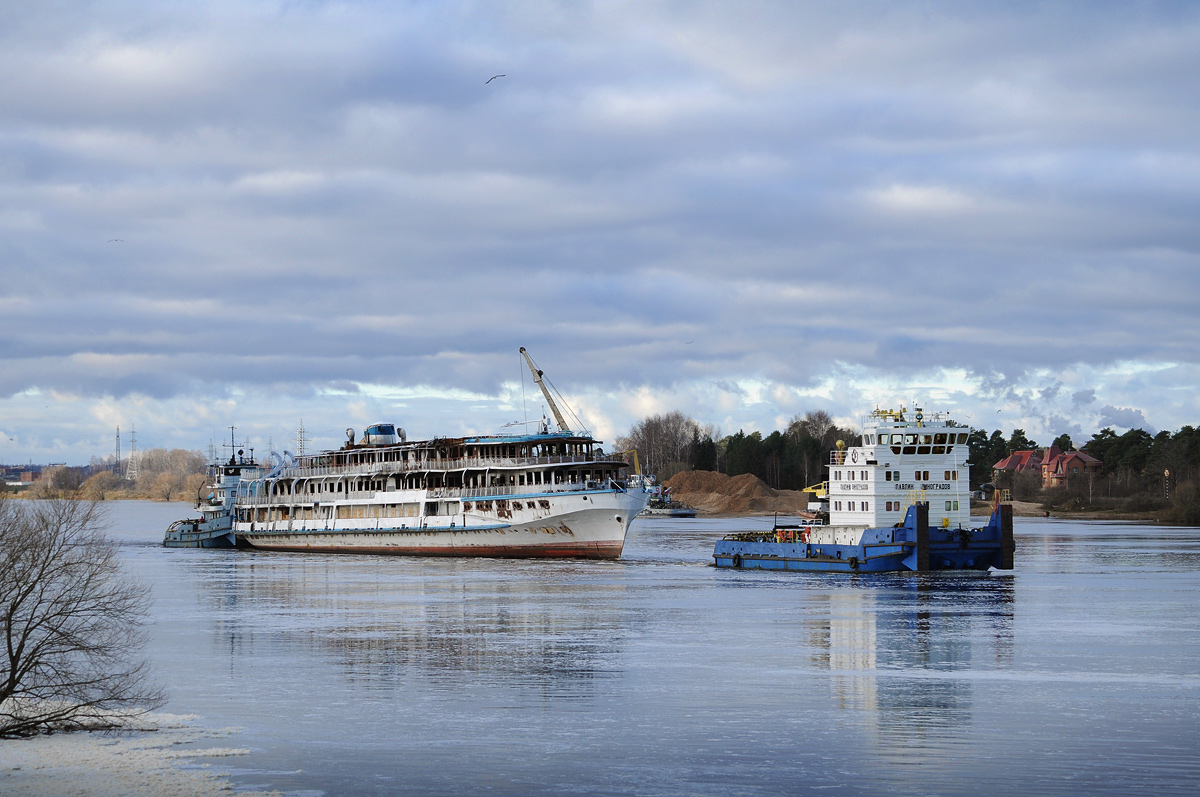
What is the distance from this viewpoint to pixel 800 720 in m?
33.7

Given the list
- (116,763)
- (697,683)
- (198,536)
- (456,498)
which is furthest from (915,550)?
(198,536)

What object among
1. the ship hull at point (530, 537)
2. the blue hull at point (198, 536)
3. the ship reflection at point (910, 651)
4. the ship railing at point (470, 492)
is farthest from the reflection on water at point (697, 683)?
the blue hull at point (198, 536)

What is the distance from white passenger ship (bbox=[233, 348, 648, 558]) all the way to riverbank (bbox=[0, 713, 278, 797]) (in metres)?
63.3

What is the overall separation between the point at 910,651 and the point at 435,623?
21.2 metres

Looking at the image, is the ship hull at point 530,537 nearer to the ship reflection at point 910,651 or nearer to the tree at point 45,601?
the ship reflection at point 910,651

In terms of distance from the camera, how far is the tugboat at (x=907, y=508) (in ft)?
258

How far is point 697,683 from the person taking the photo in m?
39.6

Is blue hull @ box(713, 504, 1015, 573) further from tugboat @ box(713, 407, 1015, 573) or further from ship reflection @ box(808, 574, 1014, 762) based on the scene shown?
ship reflection @ box(808, 574, 1014, 762)

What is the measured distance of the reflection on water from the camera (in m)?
28.0

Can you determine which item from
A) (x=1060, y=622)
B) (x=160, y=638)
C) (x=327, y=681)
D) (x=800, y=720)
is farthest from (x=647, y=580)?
(x=800, y=720)

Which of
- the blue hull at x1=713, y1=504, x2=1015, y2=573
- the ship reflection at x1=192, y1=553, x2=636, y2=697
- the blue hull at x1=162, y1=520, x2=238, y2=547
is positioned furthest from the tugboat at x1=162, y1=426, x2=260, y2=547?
the blue hull at x1=713, y1=504, x2=1015, y2=573

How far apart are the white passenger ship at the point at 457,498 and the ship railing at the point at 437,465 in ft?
0.35

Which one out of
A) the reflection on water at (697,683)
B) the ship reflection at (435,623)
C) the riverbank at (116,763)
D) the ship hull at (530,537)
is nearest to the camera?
the riverbank at (116,763)

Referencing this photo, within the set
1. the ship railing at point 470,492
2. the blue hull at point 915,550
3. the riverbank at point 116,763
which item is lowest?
the riverbank at point 116,763
